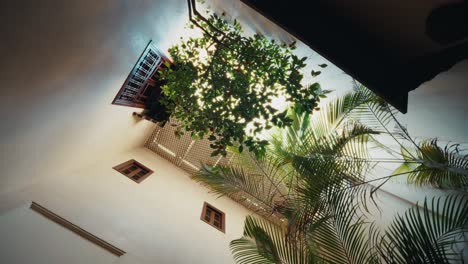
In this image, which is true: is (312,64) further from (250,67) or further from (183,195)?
(183,195)

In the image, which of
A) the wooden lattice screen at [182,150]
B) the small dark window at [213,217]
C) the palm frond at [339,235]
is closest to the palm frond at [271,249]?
the palm frond at [339,235]

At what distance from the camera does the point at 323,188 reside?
3.03m

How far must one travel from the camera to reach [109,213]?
406cm

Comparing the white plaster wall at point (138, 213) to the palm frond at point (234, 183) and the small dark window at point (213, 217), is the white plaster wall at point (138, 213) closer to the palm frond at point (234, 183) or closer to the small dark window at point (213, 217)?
the small dark window at point (213, 217)

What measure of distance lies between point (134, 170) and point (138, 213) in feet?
5.86

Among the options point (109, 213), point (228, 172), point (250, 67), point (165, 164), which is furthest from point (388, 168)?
point (165, 164)

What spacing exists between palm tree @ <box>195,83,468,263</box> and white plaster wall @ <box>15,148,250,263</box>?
1.39 m

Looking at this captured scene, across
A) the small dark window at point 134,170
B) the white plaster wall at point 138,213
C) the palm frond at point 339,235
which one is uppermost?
the palm frond at point 339,235

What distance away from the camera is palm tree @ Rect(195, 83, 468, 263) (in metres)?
2.78

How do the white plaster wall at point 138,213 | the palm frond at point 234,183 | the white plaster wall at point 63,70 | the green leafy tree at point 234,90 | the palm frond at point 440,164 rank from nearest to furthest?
the white plaster wall at point 63,70 < the palm frond at point 440,164 < the green leafy tree at point 234,90 < the white plaster wall at point 138,213 < the palm frond at point 234,183

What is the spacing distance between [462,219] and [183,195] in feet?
17.7

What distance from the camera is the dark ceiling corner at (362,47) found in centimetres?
189

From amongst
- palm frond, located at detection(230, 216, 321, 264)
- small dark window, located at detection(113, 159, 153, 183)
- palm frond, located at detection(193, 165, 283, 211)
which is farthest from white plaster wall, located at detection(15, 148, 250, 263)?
palm frond, located at detection(230, 216, 321, 264)

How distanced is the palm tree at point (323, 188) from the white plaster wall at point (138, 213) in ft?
4.57
